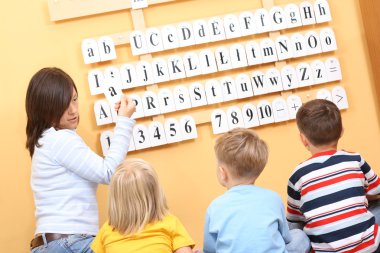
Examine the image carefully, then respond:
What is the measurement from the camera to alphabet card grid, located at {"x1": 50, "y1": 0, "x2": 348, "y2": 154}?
176 centimetres

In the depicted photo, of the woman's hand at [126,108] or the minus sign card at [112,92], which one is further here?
the minus sign card at [112,92]

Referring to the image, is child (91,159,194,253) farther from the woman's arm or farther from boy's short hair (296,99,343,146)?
boy's short hair (296,99,343,146)

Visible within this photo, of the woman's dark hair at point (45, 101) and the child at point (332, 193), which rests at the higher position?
the woman's dark hair at point (45, 101)

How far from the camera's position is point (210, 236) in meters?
1.30

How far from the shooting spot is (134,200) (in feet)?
4.10

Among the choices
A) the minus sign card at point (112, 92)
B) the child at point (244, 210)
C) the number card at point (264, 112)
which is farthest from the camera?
the number card at point (264, 112)

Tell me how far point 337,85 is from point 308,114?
1.61 ft

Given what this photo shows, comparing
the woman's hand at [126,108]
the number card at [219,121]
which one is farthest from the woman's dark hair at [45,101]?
the number card at [219,121]

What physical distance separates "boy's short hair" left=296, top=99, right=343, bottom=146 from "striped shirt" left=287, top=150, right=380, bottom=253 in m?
0.05

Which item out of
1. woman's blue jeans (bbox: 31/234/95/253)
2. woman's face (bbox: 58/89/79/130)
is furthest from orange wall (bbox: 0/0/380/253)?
woman's blue jeans (bbox: 31/234/95/253)

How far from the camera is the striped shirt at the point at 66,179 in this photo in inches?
56.9

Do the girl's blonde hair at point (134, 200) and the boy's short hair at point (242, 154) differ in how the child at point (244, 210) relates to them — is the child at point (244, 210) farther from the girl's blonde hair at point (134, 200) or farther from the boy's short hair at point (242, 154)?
the girl's blonde hair at point (134, 200)

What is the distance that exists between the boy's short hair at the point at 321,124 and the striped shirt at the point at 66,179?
50cm

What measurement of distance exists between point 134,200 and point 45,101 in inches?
16.5
